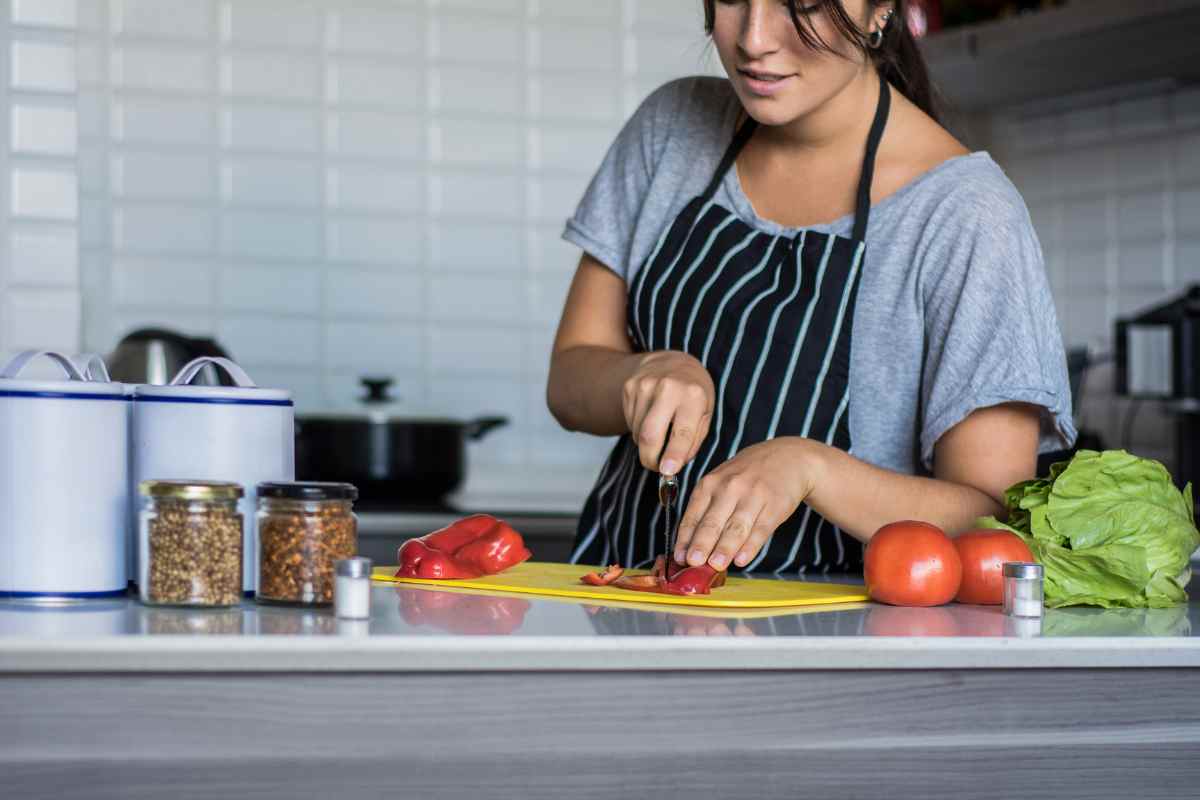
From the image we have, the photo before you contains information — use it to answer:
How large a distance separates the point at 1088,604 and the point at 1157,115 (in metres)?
2.43

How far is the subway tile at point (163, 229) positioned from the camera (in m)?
3.20

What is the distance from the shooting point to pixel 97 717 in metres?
0.95

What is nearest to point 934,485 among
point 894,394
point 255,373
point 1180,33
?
point 894,394

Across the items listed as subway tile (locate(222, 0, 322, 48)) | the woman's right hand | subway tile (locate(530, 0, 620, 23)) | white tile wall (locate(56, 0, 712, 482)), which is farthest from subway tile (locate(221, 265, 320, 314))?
the woman's right hand

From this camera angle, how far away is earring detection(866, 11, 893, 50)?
5.35 ft

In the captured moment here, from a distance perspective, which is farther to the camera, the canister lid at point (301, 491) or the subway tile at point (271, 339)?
the subway tile at point (271, 339)

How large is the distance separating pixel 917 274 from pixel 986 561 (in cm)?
42

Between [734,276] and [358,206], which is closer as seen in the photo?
[734,276]

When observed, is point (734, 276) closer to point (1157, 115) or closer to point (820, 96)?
point (820, 96)

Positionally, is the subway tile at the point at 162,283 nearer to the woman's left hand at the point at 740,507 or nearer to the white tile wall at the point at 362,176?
the white tile wall at the point at 362,176

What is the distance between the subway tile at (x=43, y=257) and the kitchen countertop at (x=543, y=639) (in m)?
1.37

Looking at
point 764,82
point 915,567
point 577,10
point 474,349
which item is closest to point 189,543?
point 915,567

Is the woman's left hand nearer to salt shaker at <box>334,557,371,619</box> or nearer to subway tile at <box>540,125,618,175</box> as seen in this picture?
salt shaker at <box>334,557,371,619</box>

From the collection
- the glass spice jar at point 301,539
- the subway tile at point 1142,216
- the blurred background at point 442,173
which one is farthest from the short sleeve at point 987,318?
the subway tile at point 1142,216
